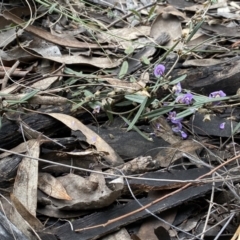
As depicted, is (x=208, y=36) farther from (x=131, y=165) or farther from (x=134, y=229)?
(x=134, y=229)

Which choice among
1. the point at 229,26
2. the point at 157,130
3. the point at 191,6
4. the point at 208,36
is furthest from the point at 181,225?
the point at 191,6

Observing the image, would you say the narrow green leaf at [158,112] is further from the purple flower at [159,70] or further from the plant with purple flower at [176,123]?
the purple flower at [159,70]

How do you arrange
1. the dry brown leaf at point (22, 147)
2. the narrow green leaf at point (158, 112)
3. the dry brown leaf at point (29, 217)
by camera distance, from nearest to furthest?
1. the dry brown leaf at point (29, 217)
2. the dry brown leaf at point (22, 147)
3. the narrow green leaf at point (158, 112)

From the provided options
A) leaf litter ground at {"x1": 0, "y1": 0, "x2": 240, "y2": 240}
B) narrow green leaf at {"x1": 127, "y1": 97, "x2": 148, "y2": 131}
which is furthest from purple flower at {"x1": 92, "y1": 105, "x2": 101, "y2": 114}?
narrow green leaf at {"x1": 127, "y1": 97, "x2": 148, "y2": 131}

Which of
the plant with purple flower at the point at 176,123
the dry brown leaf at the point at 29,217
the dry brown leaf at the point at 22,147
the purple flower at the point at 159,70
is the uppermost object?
the purple flower at the point at 159,70

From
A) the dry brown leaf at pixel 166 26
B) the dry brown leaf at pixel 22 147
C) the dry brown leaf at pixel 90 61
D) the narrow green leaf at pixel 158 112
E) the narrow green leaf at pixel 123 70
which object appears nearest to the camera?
the dry brown leaf at pixel 22 147

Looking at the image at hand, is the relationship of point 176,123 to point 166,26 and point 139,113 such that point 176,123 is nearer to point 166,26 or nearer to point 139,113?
point 139,113

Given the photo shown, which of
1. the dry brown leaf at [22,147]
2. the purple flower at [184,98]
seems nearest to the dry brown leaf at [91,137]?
the dry brown leaf at [22,147]
